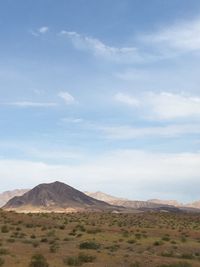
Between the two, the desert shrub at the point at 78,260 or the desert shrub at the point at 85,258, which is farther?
the desert shrub at the point at 85,258

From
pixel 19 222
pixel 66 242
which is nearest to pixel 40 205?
pixel 19 222

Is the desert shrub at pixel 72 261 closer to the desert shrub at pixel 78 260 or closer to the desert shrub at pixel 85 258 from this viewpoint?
the desert shrub at pixel 78 260

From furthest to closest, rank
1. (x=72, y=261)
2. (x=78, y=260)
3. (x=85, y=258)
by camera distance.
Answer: (x=85, y=258) < (x=78, y=260) < (x=72, y=261)

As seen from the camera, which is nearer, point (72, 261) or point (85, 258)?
point (72, 261)

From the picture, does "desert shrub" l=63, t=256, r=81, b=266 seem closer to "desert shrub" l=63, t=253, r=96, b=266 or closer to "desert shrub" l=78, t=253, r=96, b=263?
"desert shrub" l=63, t=253, r=96, b=266

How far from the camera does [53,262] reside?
26.1m

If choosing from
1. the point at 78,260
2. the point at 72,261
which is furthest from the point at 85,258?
the point at 72,261

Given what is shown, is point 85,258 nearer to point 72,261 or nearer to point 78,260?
point 78,260

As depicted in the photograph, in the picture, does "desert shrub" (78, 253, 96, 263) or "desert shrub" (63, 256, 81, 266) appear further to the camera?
"desert shrub" (78, 253, 96, 263)

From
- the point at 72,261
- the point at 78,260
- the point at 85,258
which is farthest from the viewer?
the point at 85,258

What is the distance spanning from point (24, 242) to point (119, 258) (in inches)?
422

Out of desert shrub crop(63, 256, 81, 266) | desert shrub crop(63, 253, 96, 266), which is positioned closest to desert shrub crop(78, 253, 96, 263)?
desert shrub crop(63, 253, 96, 266)

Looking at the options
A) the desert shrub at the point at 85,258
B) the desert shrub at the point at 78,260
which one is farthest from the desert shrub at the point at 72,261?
the desert shrub at the point at 85,258

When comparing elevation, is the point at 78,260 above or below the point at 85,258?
below
